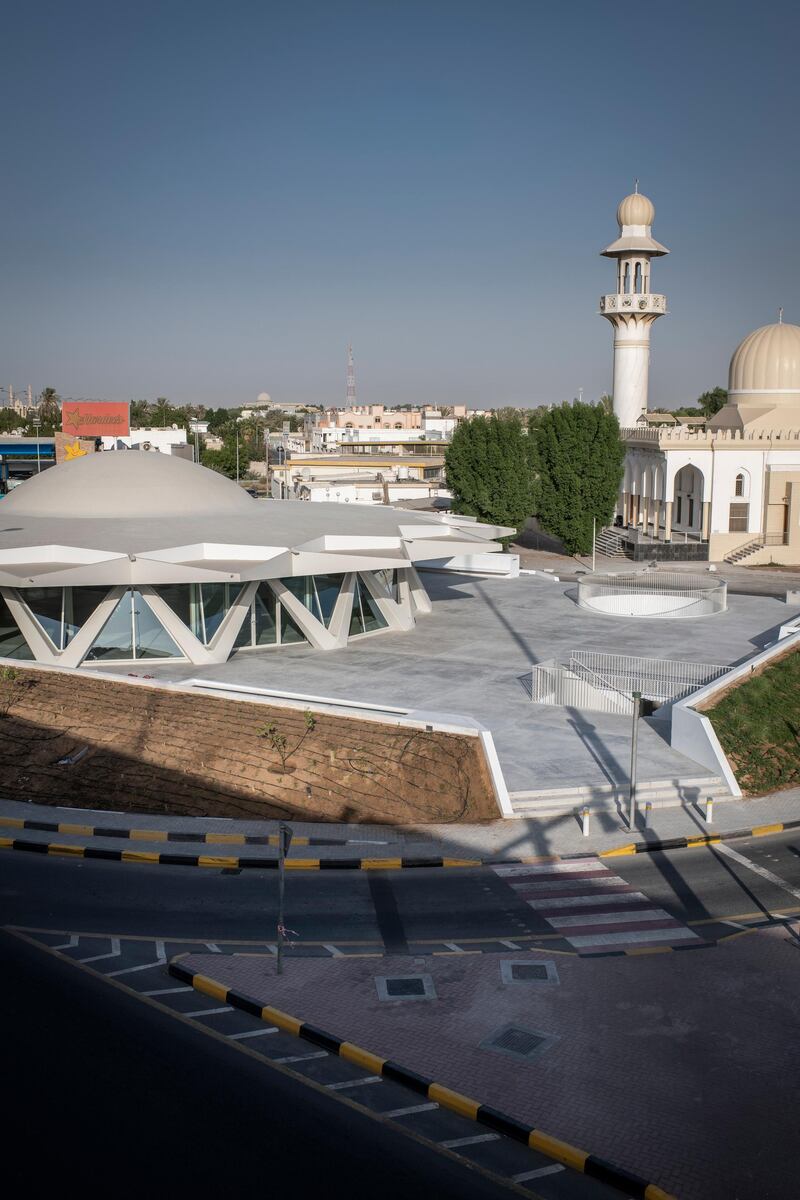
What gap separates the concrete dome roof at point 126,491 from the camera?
44.4 m

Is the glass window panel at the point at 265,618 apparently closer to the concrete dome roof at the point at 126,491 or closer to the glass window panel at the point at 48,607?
the glass window panel at the point at 48,607

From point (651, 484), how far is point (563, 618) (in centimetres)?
3668

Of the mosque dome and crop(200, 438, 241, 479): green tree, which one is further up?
the mosque dome

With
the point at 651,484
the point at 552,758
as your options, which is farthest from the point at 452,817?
the point at 651,484

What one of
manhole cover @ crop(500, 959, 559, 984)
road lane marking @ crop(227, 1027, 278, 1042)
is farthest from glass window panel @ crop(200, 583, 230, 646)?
road lane marking @ crop(227, 1027, 278, 1042)

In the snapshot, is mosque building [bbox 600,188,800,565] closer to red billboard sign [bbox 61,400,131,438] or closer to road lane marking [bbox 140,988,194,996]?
red billboard sign [bbox 61,400,131,438]

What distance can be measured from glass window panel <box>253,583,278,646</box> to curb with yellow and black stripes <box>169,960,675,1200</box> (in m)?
22.6

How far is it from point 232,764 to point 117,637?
1134 cm

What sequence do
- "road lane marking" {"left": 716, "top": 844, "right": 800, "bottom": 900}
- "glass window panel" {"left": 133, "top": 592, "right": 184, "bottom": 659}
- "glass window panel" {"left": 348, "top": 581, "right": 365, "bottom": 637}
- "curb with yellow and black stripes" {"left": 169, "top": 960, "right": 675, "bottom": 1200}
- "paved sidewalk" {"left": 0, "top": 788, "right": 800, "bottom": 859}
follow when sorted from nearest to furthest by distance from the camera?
"curb with yellow and black stripes" {"left": 169, "top": 960, "right": 675, "bottom": 1200} → "road lane marking" {"left": 716, "top": 844, "right": 800, "bottom": 900} → "paved sidewalk" {"left": 0, "top": 788, "right": 800, "bottom": 859} → "glass window panel" {"left": 133, "top": 592, "right": 184, "bottom": 659} → "glass window panel" {"left": 348, "top": 581, "right": 365, "bottom": 637}

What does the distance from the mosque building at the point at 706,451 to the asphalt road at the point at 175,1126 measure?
62395 mm

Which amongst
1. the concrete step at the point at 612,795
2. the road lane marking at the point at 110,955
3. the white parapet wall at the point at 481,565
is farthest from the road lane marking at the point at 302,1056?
the white parapet wall at the point at 481,565

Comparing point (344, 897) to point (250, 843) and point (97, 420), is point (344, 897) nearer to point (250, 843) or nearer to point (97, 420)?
point (250, 843)

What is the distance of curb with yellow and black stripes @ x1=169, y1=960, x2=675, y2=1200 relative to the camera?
1256cm

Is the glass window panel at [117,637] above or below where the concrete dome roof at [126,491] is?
below
